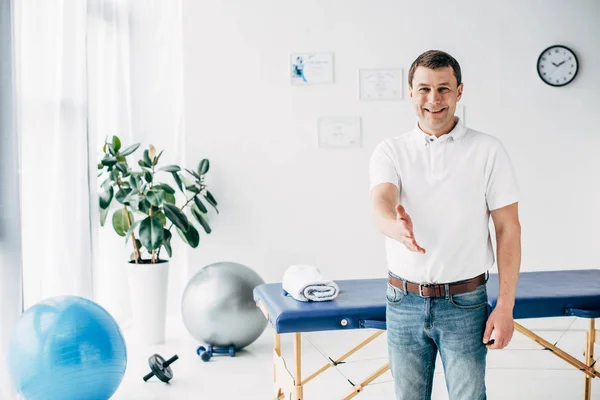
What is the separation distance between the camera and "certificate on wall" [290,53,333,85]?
4098mm

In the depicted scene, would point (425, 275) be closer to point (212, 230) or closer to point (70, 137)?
point (70, 137)

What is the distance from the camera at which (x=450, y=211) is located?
157 cm

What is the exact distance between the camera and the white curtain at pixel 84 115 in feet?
9.20

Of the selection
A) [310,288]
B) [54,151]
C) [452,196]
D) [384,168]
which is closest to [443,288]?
[452,196]

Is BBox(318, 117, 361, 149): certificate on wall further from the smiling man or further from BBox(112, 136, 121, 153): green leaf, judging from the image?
the smiling man

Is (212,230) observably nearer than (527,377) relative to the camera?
No

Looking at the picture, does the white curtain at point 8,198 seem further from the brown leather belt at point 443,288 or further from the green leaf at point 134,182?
the brown leather belt at point 443,288

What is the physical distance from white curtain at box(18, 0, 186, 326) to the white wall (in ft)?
1.25

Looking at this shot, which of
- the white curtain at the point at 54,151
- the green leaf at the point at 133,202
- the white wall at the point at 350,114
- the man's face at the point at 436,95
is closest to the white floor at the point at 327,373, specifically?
the white wall at the point at 350,114

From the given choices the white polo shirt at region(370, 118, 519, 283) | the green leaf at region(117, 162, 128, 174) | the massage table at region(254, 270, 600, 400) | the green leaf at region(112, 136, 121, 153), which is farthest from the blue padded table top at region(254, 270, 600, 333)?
the green leaf at region(112, 136, 121, 153)

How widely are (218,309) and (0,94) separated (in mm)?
1651

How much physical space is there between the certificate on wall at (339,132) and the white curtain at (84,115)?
3.41 feet

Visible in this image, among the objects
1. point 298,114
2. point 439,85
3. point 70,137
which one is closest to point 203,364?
point 70,137

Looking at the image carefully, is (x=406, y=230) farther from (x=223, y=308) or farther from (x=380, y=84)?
(x=380, y=84)
